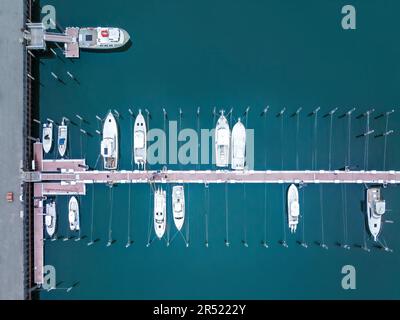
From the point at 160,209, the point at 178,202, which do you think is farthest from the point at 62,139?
the point at 178,202

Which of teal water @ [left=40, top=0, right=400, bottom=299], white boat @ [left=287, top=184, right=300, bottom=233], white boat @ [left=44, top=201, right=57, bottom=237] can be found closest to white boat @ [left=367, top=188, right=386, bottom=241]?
teal water @ [left=40, top=0, right=400, bottom=299]

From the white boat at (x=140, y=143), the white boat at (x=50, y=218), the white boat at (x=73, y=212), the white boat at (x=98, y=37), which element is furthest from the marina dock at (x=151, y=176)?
the white boat at (x=98, y=37)

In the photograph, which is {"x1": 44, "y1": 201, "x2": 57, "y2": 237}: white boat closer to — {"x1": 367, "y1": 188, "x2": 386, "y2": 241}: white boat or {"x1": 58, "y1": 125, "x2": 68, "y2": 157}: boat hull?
{"x1": 58, "y1": 125, "x2": 68, "y2": 157}: boat hull

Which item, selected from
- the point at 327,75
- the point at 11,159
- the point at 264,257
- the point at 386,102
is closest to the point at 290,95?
the point at 327,75

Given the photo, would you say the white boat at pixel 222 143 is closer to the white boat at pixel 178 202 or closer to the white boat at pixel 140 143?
the white boat at pixel 178 202

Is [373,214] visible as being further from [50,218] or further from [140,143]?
[50,218]
